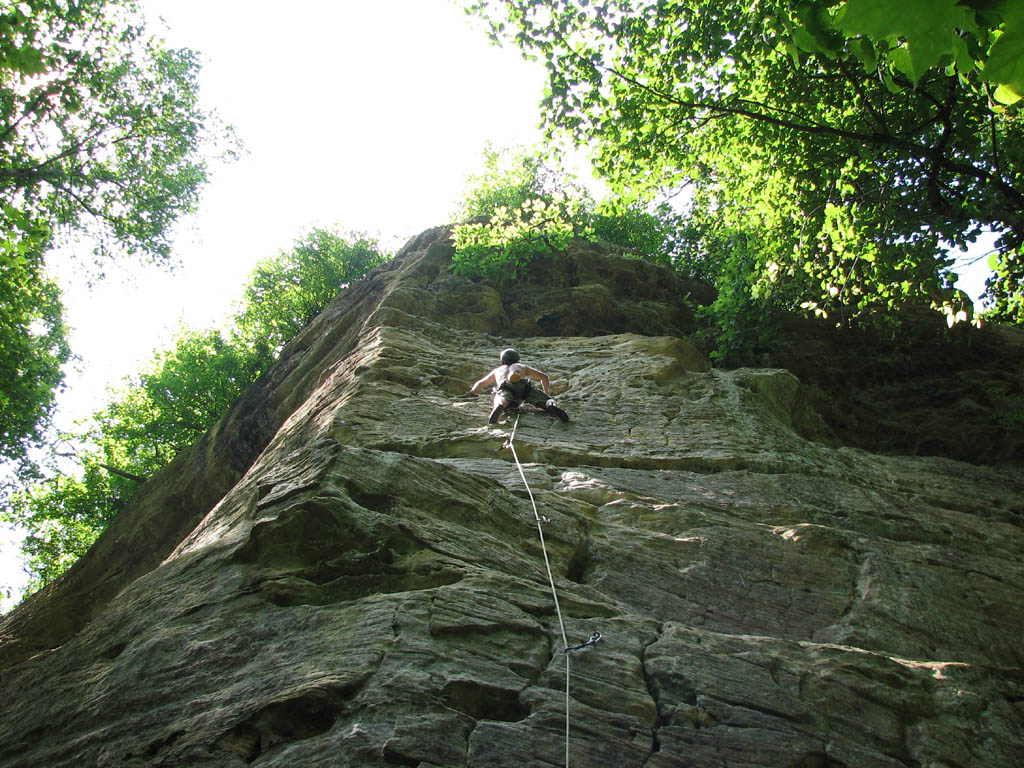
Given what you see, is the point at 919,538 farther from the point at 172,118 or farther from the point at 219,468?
the point at 172,118

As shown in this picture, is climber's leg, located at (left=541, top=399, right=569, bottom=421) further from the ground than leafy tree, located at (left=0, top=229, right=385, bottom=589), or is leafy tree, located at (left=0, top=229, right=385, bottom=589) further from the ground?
leafy tree, located at (left=0, top=229, right=385, bottom=589)

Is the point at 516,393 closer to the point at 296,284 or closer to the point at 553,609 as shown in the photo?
the point at 553,609

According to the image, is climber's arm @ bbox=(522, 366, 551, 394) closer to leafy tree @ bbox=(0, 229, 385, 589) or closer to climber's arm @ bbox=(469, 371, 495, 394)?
climber's arm @ bbox=(469, 371, 495, 394)

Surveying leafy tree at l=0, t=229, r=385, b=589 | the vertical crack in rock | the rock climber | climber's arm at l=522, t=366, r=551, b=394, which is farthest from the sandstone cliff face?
leafy tree at l=0, t=229, r=385, b=589

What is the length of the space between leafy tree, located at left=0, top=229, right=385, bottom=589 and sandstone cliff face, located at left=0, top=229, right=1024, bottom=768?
12803 mm

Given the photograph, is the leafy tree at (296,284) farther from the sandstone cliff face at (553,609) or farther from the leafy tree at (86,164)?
the sandstone cliff face at (553,609)

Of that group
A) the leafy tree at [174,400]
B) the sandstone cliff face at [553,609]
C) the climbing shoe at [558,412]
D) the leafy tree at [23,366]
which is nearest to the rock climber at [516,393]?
the climbing shoe at [558,412]

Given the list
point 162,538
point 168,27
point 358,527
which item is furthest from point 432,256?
point 358,527

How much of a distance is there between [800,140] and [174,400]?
68.3 ft

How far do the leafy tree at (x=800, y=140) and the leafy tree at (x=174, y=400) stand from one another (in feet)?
52.7

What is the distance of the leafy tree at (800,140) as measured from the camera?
9.79 metres

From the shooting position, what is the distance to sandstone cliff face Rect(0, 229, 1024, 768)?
12.8 ft

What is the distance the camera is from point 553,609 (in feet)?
16.5

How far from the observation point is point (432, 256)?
17.0 meters
